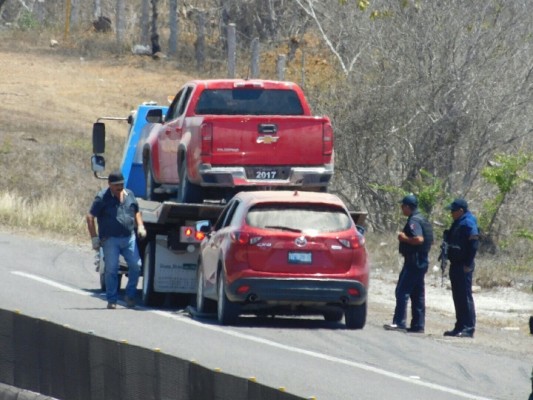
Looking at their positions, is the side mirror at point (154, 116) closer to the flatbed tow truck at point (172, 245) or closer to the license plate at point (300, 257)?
the flatbed tow truck at point (172, 245)

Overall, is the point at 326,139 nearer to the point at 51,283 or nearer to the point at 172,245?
the point at 172,245

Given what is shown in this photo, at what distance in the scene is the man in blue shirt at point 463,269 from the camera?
1742 cm

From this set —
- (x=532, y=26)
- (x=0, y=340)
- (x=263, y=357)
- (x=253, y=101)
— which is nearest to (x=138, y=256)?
(x=253, y=101)

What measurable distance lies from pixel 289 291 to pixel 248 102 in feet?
12.6

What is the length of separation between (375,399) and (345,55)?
21.6 meters

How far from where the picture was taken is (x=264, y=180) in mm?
18516

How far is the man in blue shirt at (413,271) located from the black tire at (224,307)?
2.10 metres

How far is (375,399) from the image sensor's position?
40.0 ft

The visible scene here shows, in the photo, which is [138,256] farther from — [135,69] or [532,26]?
[135,69]

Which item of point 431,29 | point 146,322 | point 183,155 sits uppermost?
point 431,29

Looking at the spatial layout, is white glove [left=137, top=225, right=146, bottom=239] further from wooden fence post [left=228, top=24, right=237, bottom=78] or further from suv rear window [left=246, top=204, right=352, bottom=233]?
wooden fence post [left=228, top=24, right=237, bottom=78]

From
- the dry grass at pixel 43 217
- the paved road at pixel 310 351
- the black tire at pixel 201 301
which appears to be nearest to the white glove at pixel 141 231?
the black tire at pixel 201 301

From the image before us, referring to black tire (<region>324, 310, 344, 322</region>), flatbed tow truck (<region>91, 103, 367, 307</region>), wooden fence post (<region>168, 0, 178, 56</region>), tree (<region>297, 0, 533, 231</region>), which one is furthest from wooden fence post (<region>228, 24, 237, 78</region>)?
black tire (<region>324, 310, 344, 322</region>)

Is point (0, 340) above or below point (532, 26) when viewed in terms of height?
below
